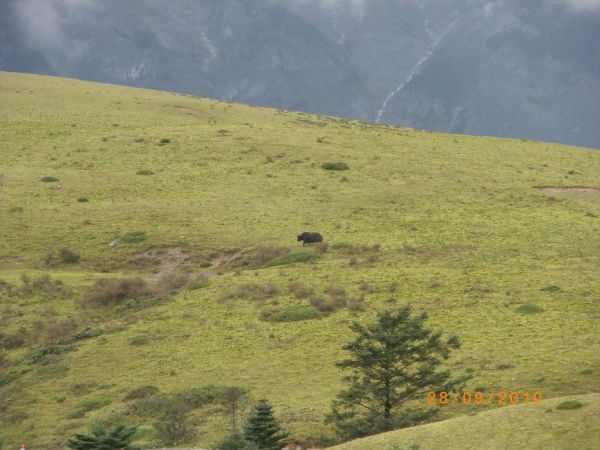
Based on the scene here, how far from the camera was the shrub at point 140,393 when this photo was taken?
3209 cm

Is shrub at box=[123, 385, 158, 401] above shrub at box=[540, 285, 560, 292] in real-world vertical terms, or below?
below

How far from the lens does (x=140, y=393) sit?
32.2 meters

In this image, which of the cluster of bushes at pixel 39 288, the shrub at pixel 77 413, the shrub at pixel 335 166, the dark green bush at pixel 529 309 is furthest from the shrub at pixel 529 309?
the shrub at pixel 335 166

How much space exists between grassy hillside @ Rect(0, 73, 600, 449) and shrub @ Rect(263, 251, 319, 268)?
0.50 meters

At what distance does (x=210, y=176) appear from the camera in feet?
207

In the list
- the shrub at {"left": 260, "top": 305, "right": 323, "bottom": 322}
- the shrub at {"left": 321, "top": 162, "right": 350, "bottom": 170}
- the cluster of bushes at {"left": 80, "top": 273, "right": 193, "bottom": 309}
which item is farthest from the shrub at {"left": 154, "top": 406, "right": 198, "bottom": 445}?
the shrub at {"left": 321, "top": 162, "right": 350, "bottom": 170}

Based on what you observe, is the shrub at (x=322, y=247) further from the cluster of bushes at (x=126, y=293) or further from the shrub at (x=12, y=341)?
the shrub at (x=12, y=341)

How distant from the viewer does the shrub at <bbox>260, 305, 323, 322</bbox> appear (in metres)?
37.4

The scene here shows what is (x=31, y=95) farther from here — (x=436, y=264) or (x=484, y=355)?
(x=484, y=355)

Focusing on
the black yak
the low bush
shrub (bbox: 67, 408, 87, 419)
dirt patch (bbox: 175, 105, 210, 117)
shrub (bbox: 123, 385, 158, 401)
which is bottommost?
shrub (bbox: 67, 408, 87, 419)

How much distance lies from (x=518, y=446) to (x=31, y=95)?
7683 centimetres

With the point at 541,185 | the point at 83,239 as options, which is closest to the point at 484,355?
the point at 83,239
